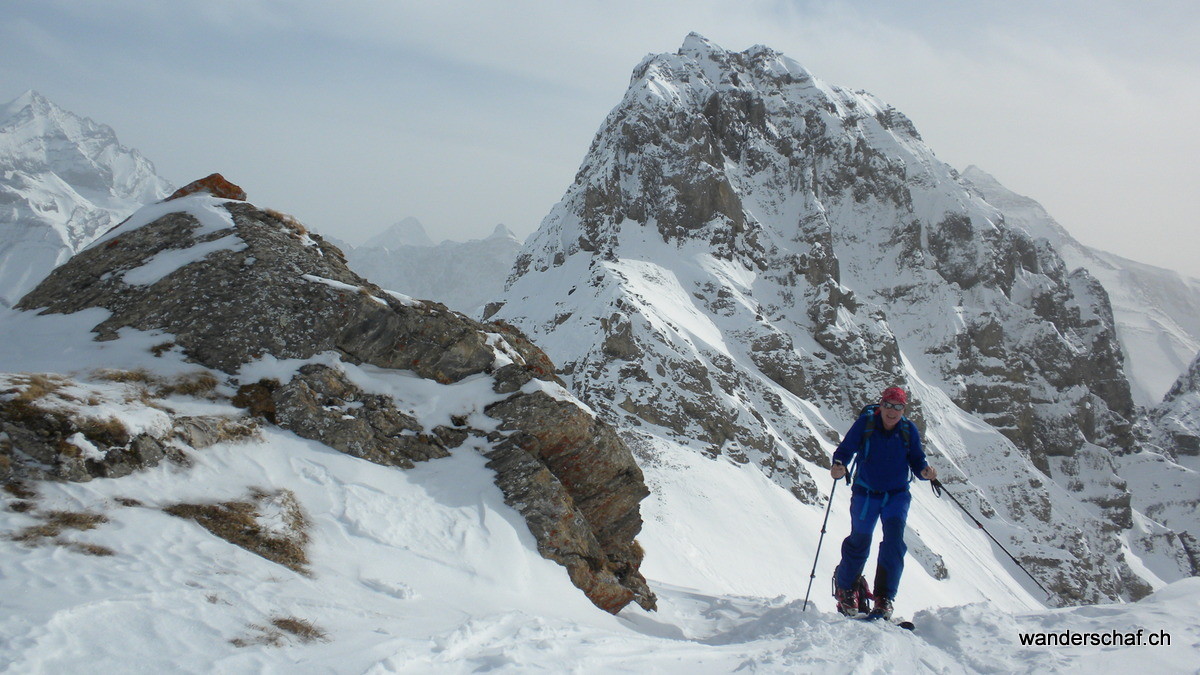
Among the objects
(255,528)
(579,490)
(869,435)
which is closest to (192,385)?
(255,528)

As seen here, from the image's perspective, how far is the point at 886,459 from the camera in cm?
865

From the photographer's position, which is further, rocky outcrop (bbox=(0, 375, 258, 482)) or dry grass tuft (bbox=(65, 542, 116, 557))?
rocky outcrop (bbox=(0, 375, 258, 482))

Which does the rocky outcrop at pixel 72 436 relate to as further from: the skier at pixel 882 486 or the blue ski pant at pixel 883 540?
the blue ski pant at pixel 883 540

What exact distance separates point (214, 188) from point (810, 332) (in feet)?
251

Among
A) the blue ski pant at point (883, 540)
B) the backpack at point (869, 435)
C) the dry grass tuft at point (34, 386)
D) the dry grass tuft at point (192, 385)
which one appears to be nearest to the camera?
the dry grass tuft at point (34, 386)

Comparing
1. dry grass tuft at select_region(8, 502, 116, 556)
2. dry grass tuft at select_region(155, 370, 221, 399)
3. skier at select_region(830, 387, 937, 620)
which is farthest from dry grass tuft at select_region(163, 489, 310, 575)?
skier at select_region(830, 387, 937, 620)

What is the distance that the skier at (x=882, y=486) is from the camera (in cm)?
850

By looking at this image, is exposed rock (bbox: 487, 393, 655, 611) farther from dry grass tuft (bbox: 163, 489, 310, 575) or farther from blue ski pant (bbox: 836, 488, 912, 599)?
blue ski pant (bbox: 836, 488, 912, 599)

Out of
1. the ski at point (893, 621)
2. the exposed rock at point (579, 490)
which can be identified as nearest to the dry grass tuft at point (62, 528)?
the exposed rock at point (579, 490)

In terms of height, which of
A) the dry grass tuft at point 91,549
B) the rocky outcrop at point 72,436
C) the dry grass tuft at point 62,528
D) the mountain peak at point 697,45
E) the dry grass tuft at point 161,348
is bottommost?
the dry grass tuft at point 91,549

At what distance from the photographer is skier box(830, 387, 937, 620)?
8500mm

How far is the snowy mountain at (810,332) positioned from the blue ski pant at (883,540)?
52.6 ft

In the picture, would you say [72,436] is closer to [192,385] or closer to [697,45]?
[192,385]

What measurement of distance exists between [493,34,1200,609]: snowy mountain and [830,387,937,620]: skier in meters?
16.2
